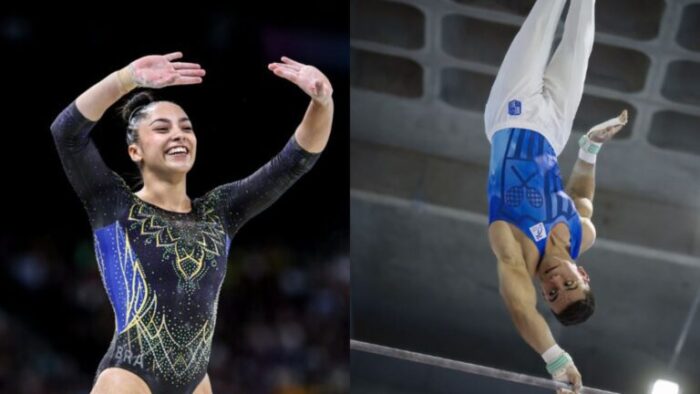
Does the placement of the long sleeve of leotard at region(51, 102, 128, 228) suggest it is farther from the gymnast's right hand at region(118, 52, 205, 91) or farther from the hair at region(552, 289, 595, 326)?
the hair at region(552, 289, 595, 326)

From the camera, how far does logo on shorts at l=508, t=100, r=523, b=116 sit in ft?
24.5

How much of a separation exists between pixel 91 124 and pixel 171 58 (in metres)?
0.57

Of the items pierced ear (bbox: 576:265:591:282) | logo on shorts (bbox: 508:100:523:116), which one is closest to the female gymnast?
logo on shorts (bbox: 508:100:523:116)

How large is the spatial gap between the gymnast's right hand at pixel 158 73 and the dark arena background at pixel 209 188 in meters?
0.09

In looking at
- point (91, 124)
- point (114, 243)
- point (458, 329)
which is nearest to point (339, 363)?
point (458, 329)

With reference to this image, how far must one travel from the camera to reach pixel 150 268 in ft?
23.0

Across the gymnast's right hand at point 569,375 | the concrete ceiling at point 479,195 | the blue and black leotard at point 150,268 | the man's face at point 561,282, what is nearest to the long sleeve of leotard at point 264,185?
the blue and black leotard at point 150,268

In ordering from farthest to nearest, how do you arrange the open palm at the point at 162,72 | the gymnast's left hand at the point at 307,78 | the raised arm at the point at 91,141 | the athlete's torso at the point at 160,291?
1. the gymnast's left hand at the point at 307,78
2. the open palm at the point at 162,72
3. the raised arm at the point at 91,141
4. the athlete's torso at the point at 160,291

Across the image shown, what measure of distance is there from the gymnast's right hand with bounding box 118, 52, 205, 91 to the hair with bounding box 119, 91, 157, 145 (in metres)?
0.08

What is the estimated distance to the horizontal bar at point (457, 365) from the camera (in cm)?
752

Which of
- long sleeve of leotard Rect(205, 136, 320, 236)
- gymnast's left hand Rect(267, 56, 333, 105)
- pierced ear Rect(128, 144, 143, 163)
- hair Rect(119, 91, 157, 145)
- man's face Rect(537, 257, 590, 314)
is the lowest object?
man's face Rect(537, 257, 590, 314)

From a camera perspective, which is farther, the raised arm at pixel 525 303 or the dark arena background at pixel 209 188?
the raised arm at pixel 525 303

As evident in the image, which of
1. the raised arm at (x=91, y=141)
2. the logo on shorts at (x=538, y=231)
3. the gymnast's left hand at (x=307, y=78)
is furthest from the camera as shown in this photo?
the gymnast's left hand at (x=307, y=78)

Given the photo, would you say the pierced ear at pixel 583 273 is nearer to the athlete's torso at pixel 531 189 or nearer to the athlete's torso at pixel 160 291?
the athlete's torso at pixel 531 189
